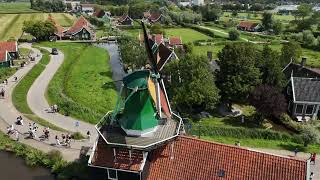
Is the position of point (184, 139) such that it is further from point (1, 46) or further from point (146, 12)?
point (146, 12)

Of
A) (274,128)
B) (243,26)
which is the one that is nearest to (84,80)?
(274,128)

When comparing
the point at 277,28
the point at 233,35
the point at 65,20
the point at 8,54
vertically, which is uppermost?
the point at 8,54

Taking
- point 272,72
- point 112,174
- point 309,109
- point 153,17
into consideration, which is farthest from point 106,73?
point 153,17

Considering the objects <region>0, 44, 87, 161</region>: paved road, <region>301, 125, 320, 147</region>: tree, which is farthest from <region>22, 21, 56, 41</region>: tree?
<region>301, 125, 320, 147</region>: tree

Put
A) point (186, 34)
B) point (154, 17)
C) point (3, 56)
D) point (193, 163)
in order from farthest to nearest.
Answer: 1. point (154, 17)
2. point (186, 34)
3. point (3, 56)
4. point (193, 163)

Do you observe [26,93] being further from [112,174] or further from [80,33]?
[80,33]

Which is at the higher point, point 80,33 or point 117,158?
point 117,158

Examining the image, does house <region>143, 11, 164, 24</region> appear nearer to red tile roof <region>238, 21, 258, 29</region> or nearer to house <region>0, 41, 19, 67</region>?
red tile roof <region>238, 21, 258, 29</region>
